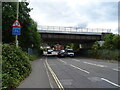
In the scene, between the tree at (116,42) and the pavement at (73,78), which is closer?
the pavement at (73,78)

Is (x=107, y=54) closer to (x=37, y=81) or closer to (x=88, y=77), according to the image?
(x=88, y=77)

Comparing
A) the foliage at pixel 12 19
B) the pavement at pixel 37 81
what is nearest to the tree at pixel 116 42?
the foliage at pixel 12 19

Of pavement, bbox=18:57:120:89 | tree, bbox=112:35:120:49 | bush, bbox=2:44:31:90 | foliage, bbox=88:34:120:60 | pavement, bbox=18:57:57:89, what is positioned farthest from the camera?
tree, bbox=112:35:120:49

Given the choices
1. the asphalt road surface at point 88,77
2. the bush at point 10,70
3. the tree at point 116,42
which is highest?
the tree at point 116,42

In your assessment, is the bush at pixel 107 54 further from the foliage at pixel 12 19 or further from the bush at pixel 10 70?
the bush at pixel 10 70

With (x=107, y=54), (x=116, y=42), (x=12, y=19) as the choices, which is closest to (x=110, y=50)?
(x=107, y=54)

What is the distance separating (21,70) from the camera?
446 inches

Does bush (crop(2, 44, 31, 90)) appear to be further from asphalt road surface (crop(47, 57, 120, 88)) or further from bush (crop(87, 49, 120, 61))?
bush (crop(87, 49, 120, 61))

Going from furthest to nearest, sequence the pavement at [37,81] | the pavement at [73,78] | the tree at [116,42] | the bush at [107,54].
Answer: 1. the tree at [116,42]
2. the bush at [107,54]
3. the pavement at [73,78]
4. the pavement at [37,81]

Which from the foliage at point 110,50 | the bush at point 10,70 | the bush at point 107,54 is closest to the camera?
the bush at point 10,70

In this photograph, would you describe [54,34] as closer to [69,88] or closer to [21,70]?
[21,70]

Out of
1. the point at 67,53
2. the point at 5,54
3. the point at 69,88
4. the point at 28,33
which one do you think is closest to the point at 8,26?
the point at 28,33

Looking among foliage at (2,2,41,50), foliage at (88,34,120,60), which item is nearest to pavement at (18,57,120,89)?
foliage at (2,2,41,50)

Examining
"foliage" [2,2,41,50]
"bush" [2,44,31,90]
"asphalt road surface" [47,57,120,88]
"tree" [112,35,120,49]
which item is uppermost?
"foliage" [2,2,41,50]
